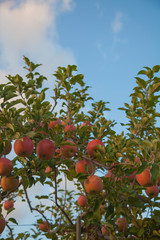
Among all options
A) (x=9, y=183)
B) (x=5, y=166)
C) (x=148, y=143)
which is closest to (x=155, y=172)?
(x=148, y=143)

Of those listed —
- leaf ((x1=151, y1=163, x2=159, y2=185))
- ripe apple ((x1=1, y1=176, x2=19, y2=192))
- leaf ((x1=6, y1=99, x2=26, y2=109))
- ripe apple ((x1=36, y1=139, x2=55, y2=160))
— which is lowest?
leaf ((x1=151, y1=163, x2=159, y2=185))

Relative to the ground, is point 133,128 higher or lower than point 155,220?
higher

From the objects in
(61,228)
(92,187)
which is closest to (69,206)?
(61,228)

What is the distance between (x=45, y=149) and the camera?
3.13 meters

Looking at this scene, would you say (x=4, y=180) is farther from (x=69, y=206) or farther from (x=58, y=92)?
(x=69, y=206)

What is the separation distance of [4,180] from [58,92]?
5.88 ft

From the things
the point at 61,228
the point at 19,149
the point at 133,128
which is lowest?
the point at 61,228

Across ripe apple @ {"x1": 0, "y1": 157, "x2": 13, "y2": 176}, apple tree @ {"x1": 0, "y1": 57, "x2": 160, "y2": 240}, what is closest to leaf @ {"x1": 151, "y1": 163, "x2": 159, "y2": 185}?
apple tree @ {"x1": 0, "y1": 57, "x2": 160, "y2": 240}

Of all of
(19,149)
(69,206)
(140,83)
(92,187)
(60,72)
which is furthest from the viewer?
(69,206)

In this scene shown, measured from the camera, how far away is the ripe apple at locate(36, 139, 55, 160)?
313 centimetres

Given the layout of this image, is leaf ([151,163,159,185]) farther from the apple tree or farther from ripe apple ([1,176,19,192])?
ripe apple ([1,176,19,192])

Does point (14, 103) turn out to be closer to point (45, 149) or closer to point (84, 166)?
point (45, 149)

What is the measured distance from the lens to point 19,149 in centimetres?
305

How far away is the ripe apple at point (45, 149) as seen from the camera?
3131 millimetres
